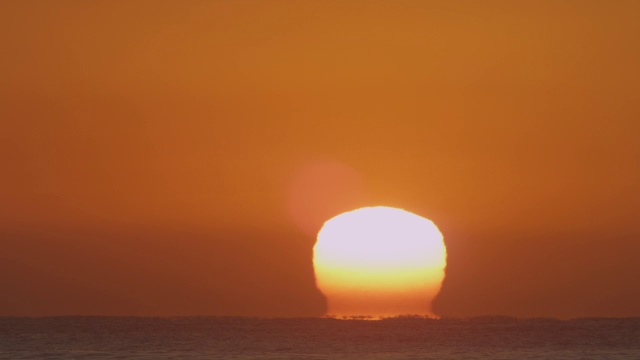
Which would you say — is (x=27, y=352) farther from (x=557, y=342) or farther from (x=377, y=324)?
(x=557, y=342)

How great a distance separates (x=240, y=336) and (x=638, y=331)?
12.5 meters

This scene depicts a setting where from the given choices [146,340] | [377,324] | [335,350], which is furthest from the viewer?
[377,324]

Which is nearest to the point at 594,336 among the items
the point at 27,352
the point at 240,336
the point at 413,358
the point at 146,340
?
the point at 413,358

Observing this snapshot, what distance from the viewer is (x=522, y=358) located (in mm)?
34656

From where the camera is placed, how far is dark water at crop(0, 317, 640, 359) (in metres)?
36.2

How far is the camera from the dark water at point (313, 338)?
3625 cm

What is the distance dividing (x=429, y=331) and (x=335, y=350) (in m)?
4.94

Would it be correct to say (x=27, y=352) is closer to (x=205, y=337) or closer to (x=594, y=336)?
(x=205, y=337)

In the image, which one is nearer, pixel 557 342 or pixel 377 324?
pixel 557 342

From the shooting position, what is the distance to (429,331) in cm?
4141

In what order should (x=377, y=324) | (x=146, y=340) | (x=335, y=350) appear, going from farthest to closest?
1. (x=377, y=324)
2. (x=146, y=340)
3. (x=335, y=350)

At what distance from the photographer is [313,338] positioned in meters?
40.2

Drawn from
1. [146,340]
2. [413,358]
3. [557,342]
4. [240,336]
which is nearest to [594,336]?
[557,342]

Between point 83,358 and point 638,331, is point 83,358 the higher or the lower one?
the lower one
